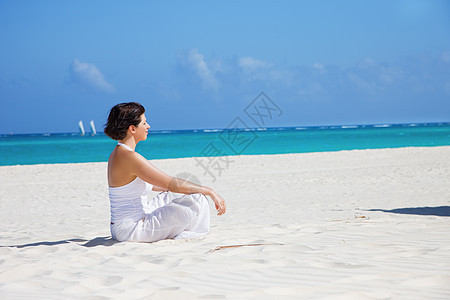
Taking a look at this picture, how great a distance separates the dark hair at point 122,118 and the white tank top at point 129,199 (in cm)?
12

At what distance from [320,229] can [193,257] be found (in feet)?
5.16

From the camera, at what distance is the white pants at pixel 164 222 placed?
3893 millimetres

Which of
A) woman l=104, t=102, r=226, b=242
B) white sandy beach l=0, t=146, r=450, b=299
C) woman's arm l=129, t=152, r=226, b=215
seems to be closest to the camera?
white sandy beach l=0, t=146, r=450, b=299

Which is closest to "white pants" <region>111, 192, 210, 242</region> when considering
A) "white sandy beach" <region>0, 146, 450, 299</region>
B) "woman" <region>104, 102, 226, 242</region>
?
"woman" <region>104, 102, 226, 242</region>

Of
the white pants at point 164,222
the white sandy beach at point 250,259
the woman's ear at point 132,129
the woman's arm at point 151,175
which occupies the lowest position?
the white sandy beach at point 250,259

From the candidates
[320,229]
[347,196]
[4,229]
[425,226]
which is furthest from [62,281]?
[347,196]

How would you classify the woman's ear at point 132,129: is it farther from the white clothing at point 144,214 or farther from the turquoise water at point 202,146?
the turquoise water at point 202,146

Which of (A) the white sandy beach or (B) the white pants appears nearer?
(A) the white sandy beach

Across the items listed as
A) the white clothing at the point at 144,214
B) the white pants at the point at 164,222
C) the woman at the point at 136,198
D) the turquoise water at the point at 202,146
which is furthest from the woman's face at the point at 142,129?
the turquoise water at the point at 202,146

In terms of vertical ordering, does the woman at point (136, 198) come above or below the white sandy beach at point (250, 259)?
above

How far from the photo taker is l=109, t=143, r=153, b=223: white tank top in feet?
12.7

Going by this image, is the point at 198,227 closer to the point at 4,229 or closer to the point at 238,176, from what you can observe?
the point at 4,229

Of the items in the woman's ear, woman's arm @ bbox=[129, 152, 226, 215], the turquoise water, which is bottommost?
Answer: woman's arm @ bbox=[129, 152, 226, 215]

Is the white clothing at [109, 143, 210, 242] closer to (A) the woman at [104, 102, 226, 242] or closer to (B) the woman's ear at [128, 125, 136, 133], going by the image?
(A) the woman at [104, 102, 226, 242]
